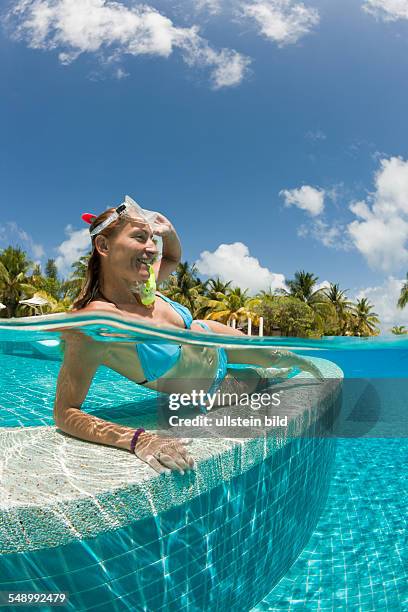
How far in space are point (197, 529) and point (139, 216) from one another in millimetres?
1876

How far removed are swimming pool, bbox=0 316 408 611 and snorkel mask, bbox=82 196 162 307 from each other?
3.25 feet

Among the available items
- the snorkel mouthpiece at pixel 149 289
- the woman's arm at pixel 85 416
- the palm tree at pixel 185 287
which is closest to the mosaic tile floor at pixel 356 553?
the woman's arm at pixel 85 416

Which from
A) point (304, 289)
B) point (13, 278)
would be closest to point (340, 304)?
point (304, 289)

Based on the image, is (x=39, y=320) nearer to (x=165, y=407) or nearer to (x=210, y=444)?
(x=165, y=407)

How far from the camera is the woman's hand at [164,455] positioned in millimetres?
1999

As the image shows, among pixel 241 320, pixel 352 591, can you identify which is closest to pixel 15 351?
pixel 352 591

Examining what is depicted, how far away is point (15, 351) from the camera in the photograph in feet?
20.1

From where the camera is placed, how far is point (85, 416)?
2.38m

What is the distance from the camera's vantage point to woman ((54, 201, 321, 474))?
2219mm

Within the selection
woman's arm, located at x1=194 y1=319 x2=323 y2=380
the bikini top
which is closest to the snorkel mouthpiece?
the bikini top

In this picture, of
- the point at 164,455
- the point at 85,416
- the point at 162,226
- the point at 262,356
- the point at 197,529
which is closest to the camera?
the point at 164,455

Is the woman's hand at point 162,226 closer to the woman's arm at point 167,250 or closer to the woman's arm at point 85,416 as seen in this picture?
the woman's arm at point 167,250

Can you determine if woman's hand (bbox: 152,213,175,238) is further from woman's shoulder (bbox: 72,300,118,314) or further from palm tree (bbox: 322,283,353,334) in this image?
palm tree (bbox: 322,283,353,334)

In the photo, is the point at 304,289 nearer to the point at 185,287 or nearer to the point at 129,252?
the point at 185,287
